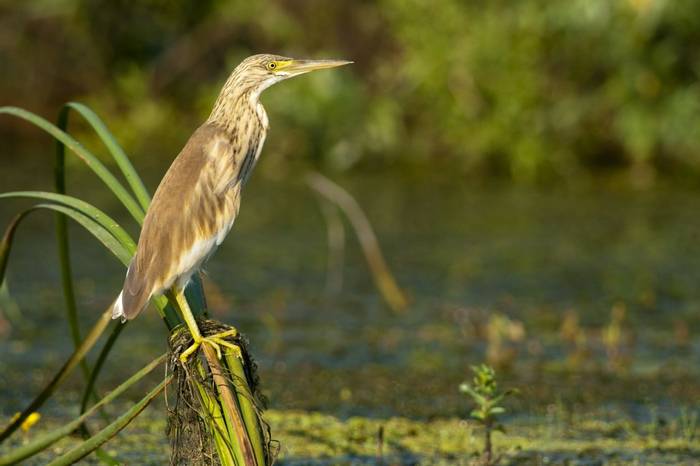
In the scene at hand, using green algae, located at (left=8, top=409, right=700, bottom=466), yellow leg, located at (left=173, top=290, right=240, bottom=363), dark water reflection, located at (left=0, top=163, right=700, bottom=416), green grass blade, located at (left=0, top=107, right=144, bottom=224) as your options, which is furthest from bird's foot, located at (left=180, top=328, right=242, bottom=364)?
dark water reflection, located at (left=0, top=163, right=700, bottom=416)

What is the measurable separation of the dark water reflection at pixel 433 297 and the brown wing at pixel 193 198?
6.82 ft

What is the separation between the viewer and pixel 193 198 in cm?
314

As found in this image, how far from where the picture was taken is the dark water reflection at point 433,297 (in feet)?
18.1

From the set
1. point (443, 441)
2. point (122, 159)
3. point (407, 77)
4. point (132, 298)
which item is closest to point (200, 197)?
point (122, 159)

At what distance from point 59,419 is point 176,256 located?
2064 mm

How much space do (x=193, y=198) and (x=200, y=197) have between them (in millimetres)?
17

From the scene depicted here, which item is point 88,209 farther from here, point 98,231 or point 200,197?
point 200,197

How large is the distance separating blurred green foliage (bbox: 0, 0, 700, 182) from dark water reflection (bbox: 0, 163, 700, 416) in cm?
63

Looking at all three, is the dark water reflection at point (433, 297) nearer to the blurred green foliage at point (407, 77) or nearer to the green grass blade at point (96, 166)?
the blurred green foliage at point (407, 77)

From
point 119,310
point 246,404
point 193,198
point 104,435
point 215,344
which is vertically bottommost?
point 104,435

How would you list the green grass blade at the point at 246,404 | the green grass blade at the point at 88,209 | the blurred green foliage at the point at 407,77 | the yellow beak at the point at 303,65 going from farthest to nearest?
the blurred green foliage at the point at 407,77, the yellow beak at the point at 303,65, the green grass blade at the point at 88,209, the green grass blade at the point at 246,404

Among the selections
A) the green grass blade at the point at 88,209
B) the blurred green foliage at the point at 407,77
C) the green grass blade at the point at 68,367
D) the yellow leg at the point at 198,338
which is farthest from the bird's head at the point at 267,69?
the blurred green foliage at the point at 407,77

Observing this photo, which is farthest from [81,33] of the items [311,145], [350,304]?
[350,304]

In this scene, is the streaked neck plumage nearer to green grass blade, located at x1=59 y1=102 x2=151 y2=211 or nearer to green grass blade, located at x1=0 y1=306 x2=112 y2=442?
green grass blade, located at x1=59 y1=102 x2=151 y2=211
